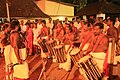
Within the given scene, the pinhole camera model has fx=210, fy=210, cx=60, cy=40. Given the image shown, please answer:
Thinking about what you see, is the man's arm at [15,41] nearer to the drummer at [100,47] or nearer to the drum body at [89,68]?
the drum body at [89,68]

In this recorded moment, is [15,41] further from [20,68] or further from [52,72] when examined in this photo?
[52,72]

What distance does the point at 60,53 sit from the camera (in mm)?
7336

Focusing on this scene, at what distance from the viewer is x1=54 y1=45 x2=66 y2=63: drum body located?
7296 millimetres

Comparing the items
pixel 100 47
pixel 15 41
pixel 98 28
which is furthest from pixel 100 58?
pixel 15 41

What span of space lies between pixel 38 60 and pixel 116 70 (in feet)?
12.6

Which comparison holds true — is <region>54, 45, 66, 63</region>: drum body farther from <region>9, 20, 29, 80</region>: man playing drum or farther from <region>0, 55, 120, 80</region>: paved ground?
<region>9, 20, 29, 80</region>: man playing drum

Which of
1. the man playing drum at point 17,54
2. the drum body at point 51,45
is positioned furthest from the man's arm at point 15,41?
the drum body at point 51,45

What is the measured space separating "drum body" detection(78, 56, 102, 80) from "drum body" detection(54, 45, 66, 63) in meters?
2.29

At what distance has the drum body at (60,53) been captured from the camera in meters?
7.30

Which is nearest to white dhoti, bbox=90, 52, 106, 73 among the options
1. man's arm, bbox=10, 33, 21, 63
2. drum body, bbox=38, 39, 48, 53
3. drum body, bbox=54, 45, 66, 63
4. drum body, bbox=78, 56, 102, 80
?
drum body, bbox=78, 56, 102, 80

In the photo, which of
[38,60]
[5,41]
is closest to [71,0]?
[38,60]

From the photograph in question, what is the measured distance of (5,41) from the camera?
5.39 meters

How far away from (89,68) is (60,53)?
2421mm

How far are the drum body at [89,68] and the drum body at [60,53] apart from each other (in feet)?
7.51
